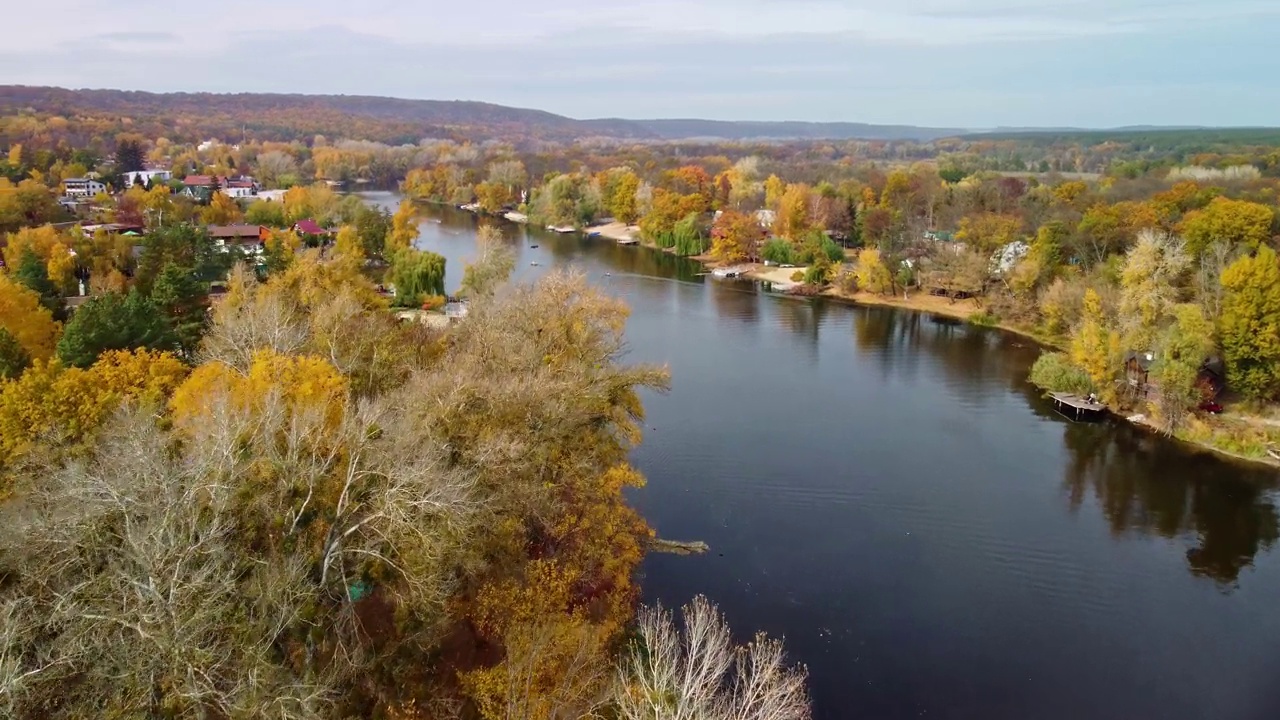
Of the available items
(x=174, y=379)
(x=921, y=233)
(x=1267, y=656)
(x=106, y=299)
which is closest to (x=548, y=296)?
(x=174, y=379)

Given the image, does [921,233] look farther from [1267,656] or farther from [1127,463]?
[1267,656]

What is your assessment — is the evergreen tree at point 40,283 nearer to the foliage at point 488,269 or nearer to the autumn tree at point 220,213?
the foliage at point 488,269

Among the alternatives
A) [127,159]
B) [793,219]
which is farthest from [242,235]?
[127,159]

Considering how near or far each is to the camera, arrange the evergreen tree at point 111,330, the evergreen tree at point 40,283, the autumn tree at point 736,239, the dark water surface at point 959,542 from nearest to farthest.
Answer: the dark water surface at point 959,542, the evergreen tree at point 111,330, the evergreen tree at point 40,283, the autumn tree at point 736,239

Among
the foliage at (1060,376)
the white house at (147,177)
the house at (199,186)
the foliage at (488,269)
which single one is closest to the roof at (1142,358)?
the foliage at (1060,376)

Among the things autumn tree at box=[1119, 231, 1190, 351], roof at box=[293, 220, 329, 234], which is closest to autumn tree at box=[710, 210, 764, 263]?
roof at box=[293, 220, 329, 234]

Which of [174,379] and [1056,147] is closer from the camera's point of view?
[174,379]

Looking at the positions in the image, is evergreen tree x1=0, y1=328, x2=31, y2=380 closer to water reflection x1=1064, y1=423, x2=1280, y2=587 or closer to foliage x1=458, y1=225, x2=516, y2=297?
foliage x1=458, y1=225, x2=516, y2=297
